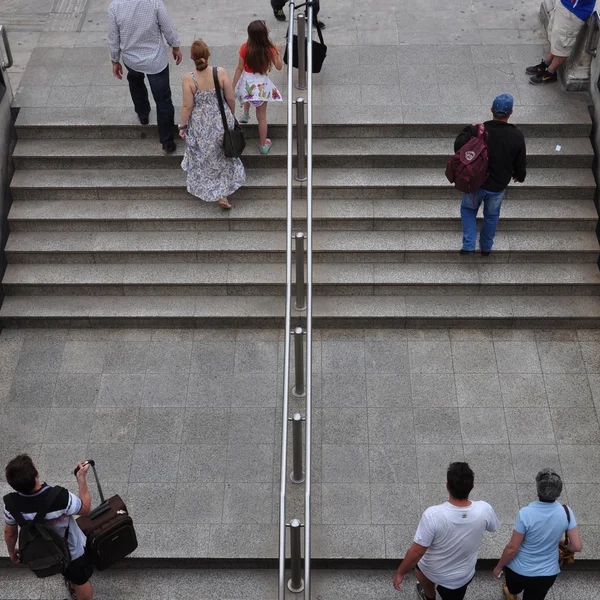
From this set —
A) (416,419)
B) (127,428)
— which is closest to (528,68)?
(416,419)

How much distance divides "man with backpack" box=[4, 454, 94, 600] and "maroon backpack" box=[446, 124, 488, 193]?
3.97m

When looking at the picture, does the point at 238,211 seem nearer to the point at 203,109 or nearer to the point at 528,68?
the point at 203,109

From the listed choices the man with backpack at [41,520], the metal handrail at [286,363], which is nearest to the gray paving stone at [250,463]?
the metal handrail at [286,363]

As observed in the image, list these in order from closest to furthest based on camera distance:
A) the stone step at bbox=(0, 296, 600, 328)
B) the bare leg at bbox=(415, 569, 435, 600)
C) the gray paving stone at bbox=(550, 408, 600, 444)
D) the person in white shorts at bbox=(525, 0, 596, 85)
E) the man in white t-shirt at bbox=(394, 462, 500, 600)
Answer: the man in white t-shirt at bbox=(394, 462, 500, 600)
the bare leg at bbox=(415, 569, 435, 600)
the gray paving stone at bbox=(550, 408, 600, 444)
the stone step at bbox=(0, 296, 600, 328)
the person in white shorts at bbox=(525, 0, 596, 85)

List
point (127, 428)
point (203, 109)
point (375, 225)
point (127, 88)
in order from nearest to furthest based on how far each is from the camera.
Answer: point (127, 428) < point (203, 109) < point (375, 225) < point (127, 88)

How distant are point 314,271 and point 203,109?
5.99ft

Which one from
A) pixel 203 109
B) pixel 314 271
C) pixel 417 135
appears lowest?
pixel 314 271

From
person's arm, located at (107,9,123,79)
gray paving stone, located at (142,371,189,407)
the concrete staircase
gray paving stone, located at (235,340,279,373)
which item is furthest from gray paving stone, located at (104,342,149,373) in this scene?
person's arm, located at (107,9,123,79)

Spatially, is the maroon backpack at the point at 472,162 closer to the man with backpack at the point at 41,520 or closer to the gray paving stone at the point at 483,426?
the gray paving stone at the point at 483,426

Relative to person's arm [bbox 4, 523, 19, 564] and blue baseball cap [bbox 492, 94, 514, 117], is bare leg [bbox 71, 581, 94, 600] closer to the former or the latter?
person's arm [bbox 4, 523, 19, 564]

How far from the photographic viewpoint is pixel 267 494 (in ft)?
22.7

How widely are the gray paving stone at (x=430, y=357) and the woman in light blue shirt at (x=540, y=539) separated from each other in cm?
229

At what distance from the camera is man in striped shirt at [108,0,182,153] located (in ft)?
26.0

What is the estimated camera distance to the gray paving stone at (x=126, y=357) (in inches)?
312
